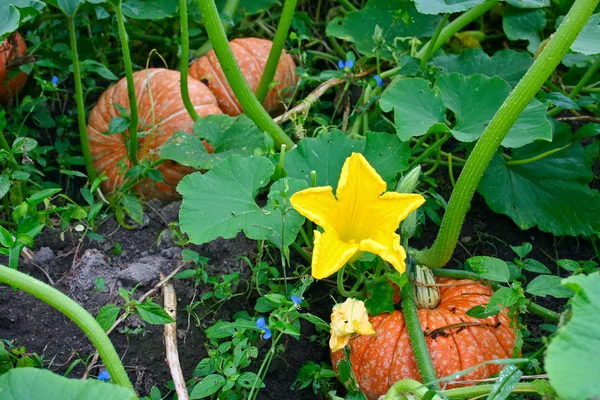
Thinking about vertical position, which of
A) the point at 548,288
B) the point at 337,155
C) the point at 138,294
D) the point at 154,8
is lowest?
the point at 138,294

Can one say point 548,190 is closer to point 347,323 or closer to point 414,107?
point 414,107

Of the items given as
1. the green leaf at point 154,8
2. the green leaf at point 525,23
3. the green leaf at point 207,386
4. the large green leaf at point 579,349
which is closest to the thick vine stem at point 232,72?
the green leaf at point 154,8

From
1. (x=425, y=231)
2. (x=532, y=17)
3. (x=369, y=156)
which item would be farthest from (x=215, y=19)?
(x=532, y=17)

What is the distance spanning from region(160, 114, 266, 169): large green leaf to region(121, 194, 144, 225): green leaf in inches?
7.0

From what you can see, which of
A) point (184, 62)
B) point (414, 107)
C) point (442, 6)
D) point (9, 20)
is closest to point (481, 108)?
point (414, 107)

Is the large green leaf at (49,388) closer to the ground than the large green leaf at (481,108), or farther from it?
closer to the ground

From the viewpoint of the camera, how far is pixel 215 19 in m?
1.95

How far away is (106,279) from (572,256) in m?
1.51

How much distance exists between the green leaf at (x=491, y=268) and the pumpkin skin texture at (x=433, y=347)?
0.21m

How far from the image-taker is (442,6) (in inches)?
75.5

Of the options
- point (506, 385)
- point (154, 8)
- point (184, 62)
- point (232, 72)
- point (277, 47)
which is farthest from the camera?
point (154, 8)

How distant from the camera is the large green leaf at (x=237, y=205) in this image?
168 centimetres

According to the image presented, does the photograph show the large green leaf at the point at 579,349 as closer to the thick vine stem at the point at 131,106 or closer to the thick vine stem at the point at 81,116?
the thick vine stem at the point at 131,106

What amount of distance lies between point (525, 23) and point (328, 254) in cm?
155
